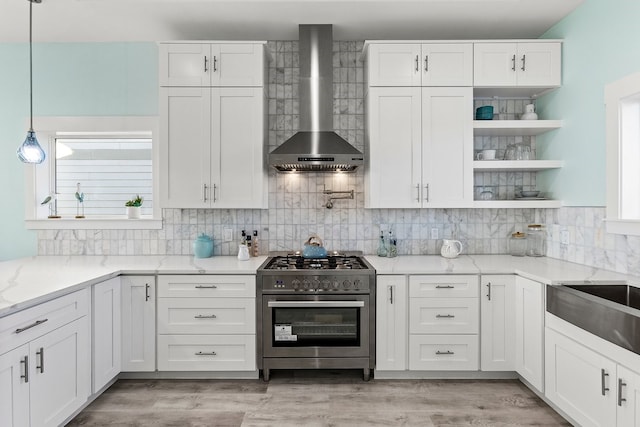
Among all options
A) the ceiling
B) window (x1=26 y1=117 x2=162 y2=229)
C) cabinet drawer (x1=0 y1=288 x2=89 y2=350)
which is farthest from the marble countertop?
the ceiling

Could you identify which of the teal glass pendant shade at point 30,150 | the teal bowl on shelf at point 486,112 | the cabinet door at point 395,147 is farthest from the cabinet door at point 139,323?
the teal bowl on shelf at point 486,112

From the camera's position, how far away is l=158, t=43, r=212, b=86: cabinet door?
314 centimetres

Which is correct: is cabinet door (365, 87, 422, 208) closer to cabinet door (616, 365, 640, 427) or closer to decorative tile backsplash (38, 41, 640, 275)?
decorative tile backsplash (38, 41, 640, 275)

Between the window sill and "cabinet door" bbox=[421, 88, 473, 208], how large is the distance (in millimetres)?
2380

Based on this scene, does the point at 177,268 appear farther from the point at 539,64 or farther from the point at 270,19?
the point at 539,64

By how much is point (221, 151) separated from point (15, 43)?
2.17m

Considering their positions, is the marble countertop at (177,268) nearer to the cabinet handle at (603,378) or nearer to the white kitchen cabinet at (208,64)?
the cabinet handle at (603,378)

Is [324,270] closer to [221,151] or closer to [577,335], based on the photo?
[221,151]

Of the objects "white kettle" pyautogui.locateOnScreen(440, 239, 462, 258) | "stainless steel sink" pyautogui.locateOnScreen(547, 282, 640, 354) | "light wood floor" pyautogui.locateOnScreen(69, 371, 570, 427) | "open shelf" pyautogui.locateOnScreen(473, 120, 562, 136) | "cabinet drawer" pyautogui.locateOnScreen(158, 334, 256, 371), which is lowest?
"light wood floor" pyautogui.locateOnScreen(69, 371, 570, 427)

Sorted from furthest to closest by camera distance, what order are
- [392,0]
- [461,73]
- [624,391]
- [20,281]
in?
[461,73], [392,0], [20,281], [624,391]

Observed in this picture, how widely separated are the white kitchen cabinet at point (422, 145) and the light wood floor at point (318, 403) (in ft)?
4.52

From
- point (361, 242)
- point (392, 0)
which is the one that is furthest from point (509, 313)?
point (392, 0)

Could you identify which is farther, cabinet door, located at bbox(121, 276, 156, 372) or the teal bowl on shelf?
the teal bowl on shelf

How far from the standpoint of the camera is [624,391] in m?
1.82
